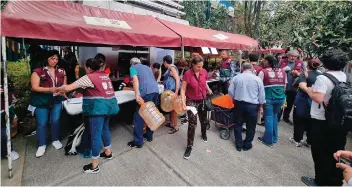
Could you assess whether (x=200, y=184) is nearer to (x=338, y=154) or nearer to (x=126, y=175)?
(x=126, y=175)

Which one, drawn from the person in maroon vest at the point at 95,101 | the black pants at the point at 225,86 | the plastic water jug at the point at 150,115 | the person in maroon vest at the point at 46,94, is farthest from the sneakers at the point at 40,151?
the black pants at the point at 225,86

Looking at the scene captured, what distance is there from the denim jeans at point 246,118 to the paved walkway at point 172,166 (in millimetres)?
200

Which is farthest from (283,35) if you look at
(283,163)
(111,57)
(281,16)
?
(283,163)

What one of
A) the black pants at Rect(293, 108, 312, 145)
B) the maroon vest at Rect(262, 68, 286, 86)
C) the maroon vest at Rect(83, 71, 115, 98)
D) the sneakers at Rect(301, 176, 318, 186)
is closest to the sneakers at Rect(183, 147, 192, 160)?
the maroon vest at Rect(83, 71, 115, 98)

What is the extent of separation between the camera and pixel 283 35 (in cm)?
1622

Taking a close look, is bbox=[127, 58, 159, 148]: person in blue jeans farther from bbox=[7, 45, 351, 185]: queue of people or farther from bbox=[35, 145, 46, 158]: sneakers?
bbox=[35, 145, 46, 158]: sneakers

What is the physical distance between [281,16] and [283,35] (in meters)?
4.37

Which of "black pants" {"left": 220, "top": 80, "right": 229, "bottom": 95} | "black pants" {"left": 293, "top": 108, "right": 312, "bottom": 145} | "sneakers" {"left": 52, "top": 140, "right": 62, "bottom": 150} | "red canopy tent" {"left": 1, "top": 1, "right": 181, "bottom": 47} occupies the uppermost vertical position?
"red canopy tent" {"left": 1, "top": 1, "right": 181, "bottom": 47}

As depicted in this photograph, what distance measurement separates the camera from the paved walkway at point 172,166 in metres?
3.12

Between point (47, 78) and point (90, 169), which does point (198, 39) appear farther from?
point (90, 169)

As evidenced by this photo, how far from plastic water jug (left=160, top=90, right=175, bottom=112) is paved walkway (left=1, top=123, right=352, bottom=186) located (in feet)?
2.68

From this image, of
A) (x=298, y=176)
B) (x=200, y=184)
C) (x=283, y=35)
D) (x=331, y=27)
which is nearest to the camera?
(x=200, y=184)

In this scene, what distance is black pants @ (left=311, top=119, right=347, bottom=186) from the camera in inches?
109

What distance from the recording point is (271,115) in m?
4.26
